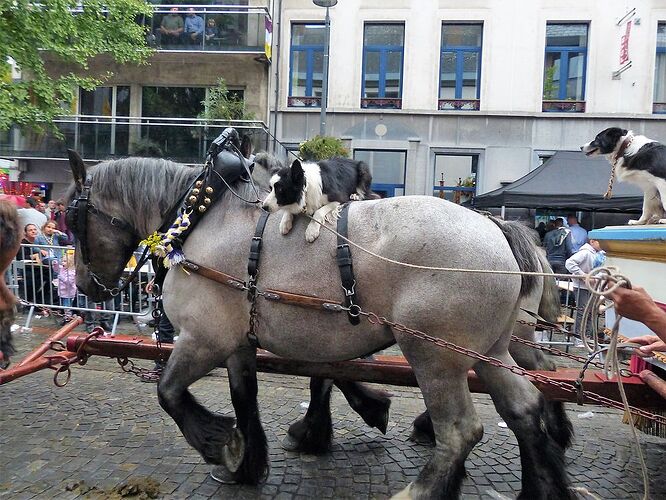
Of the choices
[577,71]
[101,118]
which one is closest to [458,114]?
[577,71]

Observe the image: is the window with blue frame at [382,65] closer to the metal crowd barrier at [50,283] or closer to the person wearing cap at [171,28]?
the person wearing cap at [171,28]

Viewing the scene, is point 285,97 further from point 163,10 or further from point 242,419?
point 242,419

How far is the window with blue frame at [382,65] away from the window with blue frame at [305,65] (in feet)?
4.74

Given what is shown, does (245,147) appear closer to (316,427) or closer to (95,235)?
(95,235)

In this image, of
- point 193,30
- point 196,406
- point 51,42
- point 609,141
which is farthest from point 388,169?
point 196,406

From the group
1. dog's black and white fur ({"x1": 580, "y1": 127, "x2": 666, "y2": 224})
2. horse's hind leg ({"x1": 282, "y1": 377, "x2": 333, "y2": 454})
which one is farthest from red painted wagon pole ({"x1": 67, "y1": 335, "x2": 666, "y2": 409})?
dog's black and white fur ({"x1": 580, "y1": 127, "x2": 666, "y2": 224})

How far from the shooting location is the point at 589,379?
3.15 m

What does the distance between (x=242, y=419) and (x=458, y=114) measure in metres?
14.8

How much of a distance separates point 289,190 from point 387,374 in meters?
1.30

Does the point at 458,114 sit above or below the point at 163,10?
below

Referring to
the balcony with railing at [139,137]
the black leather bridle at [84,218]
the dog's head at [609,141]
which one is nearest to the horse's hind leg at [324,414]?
the black leather bridle at [84,218]

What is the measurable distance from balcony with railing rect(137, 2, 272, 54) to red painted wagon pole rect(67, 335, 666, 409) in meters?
14.1

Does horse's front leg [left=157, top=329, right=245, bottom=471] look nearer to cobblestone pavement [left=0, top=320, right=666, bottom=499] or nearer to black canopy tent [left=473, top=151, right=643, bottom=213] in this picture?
cobblestone pavement [left=0, top=320, right=666, bottom=499]

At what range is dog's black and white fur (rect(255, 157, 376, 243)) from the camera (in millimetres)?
2736
